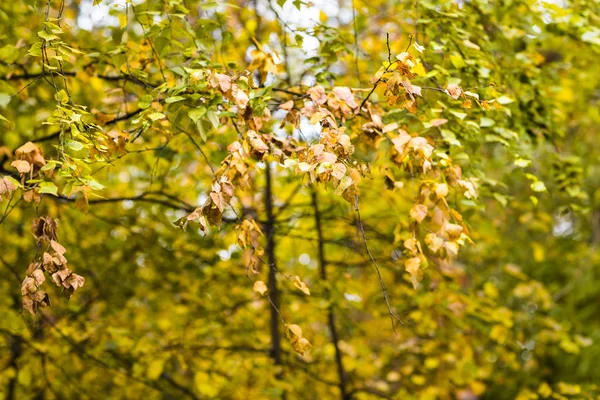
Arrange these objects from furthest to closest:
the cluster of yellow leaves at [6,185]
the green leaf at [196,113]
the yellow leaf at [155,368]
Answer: the yellow leaf at [155,368] → the green leaf at [196,113] → the cluster of yellow leaves at [6,185]

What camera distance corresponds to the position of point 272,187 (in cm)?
416

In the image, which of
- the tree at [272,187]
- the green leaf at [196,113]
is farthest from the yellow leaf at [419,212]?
the green leaf at [196,113]

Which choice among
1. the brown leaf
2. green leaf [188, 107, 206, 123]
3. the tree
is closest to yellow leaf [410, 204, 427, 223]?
the tree

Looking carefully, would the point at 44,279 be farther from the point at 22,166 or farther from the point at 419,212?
the point at 419,212

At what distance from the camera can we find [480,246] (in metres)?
4.91

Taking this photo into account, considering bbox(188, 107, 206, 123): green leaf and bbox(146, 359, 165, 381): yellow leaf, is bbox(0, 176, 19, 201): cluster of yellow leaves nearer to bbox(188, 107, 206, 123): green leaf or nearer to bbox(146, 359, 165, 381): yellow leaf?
bbox(188, 107, 206, 123): green leaf

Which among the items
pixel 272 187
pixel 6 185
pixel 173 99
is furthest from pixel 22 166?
pixel 272 187

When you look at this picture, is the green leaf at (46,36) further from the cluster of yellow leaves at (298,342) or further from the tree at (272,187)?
the cluster of yellow leaves at (298,342)

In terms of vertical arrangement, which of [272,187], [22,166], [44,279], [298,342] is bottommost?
[272,187]

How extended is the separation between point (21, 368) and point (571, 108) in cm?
449

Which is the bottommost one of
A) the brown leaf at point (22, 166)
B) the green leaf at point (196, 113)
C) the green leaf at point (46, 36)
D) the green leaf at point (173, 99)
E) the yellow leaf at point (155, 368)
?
the yellow leaf at point (155, 368)

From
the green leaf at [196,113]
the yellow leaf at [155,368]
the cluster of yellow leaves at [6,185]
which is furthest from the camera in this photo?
the yellow leaf at [155,368]

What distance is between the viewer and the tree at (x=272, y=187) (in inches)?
77.1

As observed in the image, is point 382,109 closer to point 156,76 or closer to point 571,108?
point 156,76
